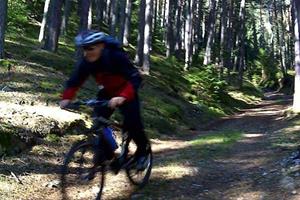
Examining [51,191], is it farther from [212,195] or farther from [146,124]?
[146,124]

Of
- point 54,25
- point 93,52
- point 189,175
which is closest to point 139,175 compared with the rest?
point 189,175

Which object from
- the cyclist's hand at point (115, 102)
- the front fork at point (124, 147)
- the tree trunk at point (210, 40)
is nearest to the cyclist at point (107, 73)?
the cyclist's hand at point (115, 102)

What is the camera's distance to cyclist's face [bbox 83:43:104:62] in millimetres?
5893

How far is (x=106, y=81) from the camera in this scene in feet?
20.5

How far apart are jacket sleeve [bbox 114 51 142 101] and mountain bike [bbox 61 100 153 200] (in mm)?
328

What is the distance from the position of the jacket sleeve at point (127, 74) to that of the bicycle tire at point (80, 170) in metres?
0.87

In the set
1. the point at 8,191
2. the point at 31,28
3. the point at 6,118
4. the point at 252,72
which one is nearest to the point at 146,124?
the point at 6,118

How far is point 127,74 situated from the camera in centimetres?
614

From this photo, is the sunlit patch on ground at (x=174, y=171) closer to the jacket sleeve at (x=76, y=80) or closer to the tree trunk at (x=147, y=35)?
the jacket sleeve at (x=76, y=80)

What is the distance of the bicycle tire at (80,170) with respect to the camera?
6121 millimetres

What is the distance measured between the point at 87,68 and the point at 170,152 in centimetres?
568

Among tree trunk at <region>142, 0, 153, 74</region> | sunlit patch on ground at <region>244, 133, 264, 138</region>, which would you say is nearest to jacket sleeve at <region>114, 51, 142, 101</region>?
sunlit patch on ground at <region>244, 133, 264, 138</region>

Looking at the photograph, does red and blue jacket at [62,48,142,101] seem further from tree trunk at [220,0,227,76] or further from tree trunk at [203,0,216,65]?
tree trunk at [220,0,227,76]

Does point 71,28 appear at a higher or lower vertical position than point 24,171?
higher
